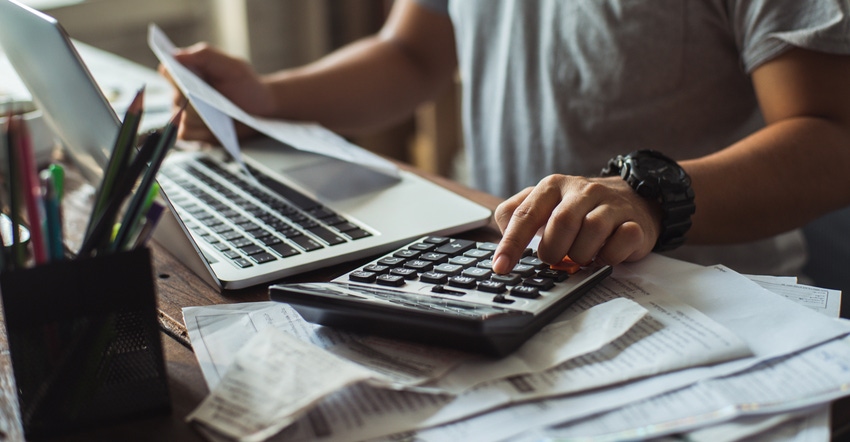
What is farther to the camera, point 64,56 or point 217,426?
point 64,56

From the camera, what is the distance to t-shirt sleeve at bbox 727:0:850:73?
2.53ft

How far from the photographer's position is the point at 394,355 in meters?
0.49

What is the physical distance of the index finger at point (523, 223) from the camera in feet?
1.82

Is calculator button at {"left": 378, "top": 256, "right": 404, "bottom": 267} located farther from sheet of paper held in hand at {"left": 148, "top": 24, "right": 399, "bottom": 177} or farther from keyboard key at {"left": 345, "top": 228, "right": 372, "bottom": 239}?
sheet of paper held in hand at {"left": 148, "top": 24, "right": 399, "bottom": 177}

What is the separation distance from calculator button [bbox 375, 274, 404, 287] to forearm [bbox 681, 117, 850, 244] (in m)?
0.30

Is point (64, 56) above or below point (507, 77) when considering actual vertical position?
above

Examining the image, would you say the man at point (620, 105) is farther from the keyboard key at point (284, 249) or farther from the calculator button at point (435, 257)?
the keyboard key at point (284, 249)

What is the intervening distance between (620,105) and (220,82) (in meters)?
0.48

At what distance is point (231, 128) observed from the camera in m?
0.85

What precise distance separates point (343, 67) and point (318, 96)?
3.9 inches

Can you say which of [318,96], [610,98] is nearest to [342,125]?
[318,96]

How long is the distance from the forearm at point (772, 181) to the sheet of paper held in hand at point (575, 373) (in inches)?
9.7

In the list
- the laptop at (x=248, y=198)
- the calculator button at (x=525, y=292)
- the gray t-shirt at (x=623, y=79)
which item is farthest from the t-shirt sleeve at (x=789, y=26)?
the calculator button at (x=525, y=292)

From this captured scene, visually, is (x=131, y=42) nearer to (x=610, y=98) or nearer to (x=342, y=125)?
(x=342, y=125)
